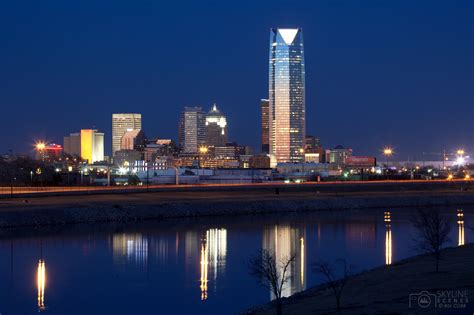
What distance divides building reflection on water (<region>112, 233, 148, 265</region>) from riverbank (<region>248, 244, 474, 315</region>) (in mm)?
15160

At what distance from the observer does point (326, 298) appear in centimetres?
2645

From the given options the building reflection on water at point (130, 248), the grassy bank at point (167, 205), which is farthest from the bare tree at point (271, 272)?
the grassy bank at point (167, 205)

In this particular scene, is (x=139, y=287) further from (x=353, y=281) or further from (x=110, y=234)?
(x=110, y=234)

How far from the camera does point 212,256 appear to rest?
4406 centimetres

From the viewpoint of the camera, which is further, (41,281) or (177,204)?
(177,204)

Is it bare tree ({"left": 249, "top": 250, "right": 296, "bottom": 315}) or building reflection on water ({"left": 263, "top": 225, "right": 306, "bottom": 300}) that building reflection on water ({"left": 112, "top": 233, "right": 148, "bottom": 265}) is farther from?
bare tree ({"left": 249, "top": 250, "right": 296, "bottom": 315})

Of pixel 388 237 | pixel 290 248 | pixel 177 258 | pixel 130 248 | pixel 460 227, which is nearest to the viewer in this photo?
pixel 177 258

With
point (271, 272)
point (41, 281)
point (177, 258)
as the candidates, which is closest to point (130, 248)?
point (177, 258)

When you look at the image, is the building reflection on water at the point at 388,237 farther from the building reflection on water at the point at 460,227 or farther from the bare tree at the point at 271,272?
the bare tree at the point at 271,272

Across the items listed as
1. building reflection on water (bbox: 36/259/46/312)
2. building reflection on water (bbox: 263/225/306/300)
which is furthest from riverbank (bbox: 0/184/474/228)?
building reflection on water (bbox: 36/259/46/312)

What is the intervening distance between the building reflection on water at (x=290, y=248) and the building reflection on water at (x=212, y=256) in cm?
278

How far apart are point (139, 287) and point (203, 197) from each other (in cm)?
5539

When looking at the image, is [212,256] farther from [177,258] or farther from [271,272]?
[271,272]

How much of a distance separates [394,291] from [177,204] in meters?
51.8
